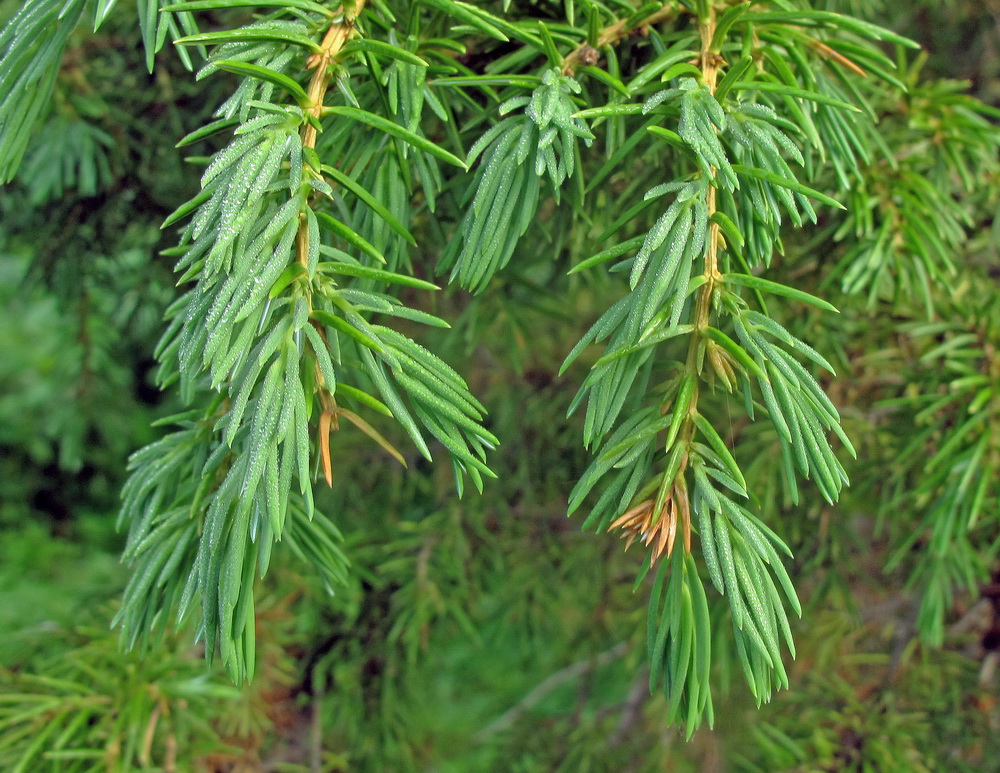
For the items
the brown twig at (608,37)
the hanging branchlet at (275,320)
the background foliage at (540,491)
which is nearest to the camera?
the hanging branchlet at (275,320)

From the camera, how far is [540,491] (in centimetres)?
85

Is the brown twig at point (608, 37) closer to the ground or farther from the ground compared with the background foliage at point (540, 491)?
farther from the ground

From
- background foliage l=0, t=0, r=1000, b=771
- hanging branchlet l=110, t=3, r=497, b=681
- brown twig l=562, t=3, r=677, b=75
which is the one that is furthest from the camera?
background foliage l=0, t=0, r=1000, b=771

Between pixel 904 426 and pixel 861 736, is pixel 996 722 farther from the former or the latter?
pixel 904 426

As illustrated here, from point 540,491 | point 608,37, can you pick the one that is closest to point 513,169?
point 608,37

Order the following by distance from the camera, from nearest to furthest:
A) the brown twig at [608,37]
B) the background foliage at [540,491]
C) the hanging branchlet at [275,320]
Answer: the hanging branchlet at [275,320] → the brown twig at [608,37] → the background foliage at [540,491]

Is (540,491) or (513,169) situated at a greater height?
(513,169)

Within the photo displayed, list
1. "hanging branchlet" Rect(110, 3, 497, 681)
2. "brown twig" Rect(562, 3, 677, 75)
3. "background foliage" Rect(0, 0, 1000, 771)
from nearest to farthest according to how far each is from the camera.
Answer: "hanging branchlet" Rect(110, 3, 497, 681), "brown twig" Rect(562, 3, 677, 75), "background foliage" Rect(0, 0, 1000, 771)

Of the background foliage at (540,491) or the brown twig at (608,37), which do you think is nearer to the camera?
the brown twig at (608,37)

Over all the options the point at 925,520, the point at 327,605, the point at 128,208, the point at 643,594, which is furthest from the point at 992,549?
the point at 128,208

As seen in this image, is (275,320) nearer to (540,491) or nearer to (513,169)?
(513,169)

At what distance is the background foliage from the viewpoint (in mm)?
552

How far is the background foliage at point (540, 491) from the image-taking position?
0.55 metres

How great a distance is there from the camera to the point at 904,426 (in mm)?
654
